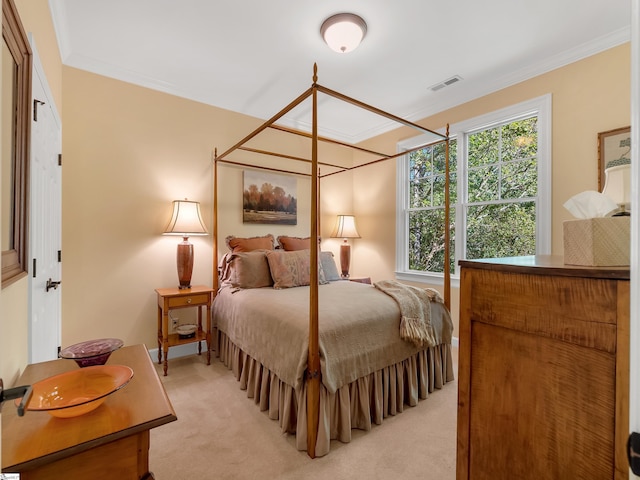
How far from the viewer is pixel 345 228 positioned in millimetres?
4328

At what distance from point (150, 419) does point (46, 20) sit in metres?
2.44

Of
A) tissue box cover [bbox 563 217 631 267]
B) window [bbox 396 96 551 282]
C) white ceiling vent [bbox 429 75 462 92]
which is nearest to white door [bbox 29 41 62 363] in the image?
tissue box cover [bbox 563 217 631 267]

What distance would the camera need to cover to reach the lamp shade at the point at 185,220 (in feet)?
9.55

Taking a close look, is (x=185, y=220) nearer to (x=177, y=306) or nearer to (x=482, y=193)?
(x=177, y=306)

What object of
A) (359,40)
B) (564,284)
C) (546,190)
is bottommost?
(564,284)

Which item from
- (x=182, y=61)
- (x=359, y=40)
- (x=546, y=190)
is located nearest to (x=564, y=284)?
(x=359, y=40)

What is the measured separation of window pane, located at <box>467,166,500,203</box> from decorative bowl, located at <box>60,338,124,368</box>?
3377 mm

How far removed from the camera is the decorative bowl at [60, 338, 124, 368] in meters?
1.14

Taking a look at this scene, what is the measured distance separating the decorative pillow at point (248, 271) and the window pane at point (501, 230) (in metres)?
2.19

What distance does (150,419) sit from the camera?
0.89m

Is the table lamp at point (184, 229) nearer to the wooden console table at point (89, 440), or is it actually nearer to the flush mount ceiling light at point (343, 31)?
the flush mount ceiling light at point (343, 31)

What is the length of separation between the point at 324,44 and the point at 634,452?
280 cm

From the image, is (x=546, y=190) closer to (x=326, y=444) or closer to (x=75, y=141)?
(x=326, y=444)

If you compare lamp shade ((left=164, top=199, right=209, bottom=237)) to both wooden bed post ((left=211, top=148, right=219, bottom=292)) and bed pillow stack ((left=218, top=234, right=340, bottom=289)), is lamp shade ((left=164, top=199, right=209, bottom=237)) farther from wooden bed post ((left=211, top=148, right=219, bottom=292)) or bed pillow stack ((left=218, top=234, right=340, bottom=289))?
bed pillow stack ((left=218, top=234, right=340, bottom=289))
